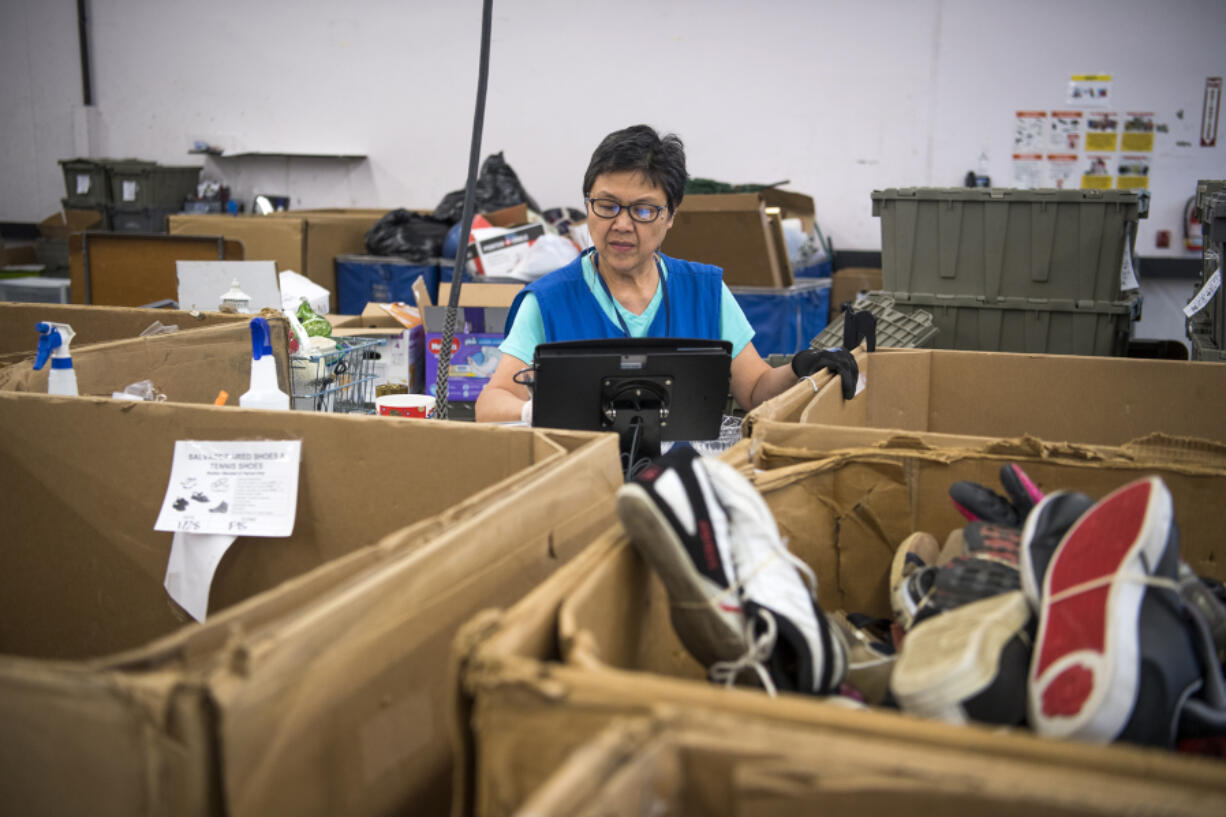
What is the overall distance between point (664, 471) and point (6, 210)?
7750 millimetres

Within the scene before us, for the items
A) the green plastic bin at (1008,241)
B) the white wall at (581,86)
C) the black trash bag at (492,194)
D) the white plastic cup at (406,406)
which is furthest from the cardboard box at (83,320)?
the white wall at (581,86)

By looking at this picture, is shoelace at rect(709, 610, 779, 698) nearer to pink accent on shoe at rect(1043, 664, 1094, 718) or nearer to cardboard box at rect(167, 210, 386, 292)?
pink accent on shoe at rect(1043, 664, 1094, 718)

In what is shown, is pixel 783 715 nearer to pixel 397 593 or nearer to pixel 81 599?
pixel 397 593

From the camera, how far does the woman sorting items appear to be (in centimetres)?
210

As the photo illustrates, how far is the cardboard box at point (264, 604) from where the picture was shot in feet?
1.97

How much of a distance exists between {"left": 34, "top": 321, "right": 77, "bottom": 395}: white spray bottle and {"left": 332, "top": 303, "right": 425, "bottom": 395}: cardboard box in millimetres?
1442

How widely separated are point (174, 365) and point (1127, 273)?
252 cm

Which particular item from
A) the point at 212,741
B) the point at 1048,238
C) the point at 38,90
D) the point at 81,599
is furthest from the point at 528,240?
the point at 38,90

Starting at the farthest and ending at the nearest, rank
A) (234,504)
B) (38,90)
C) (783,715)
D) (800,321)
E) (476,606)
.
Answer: (38,90) → (800,321) → (234,504) → (476,606) → (783,715)

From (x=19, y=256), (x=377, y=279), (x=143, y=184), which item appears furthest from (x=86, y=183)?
(x=377, y=279)

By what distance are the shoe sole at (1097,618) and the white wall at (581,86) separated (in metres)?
4.77

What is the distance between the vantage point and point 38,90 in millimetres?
6738

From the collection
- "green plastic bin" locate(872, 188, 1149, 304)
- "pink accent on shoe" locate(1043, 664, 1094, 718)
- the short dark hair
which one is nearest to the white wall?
"green plastic bin" locate(872, 188, 1149, 304)

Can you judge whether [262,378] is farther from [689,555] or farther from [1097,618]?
[1097,618]
